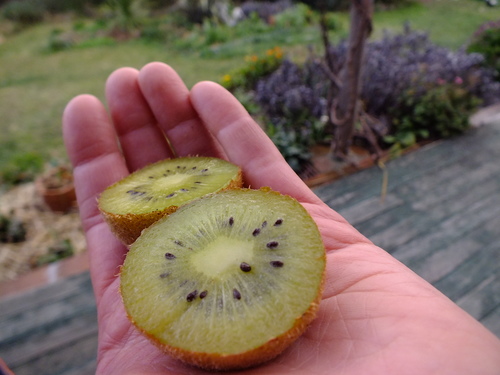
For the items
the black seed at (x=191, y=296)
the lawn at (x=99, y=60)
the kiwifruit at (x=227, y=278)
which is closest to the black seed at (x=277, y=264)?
the kiwifruit at (x=227, y=278)

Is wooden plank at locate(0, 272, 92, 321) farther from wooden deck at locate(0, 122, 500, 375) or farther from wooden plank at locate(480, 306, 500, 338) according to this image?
wooden plank at locate(480, 306, 500, 338)

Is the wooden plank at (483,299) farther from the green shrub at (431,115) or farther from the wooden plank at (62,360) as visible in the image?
the wooden plank at (62,360)

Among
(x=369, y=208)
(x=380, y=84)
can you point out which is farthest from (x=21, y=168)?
(x=380, y=84)

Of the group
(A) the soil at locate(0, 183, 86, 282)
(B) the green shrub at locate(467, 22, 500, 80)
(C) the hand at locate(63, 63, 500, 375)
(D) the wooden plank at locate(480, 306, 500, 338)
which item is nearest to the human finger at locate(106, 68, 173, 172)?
(C) the hand at locate(63, 63, 500, 375)

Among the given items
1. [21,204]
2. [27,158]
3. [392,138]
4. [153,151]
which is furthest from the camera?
[27,158]

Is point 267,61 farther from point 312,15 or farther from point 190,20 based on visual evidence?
point 190,20

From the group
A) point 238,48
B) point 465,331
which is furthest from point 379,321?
point 238,48

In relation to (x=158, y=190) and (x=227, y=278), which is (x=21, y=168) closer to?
(x=158, y=190)
